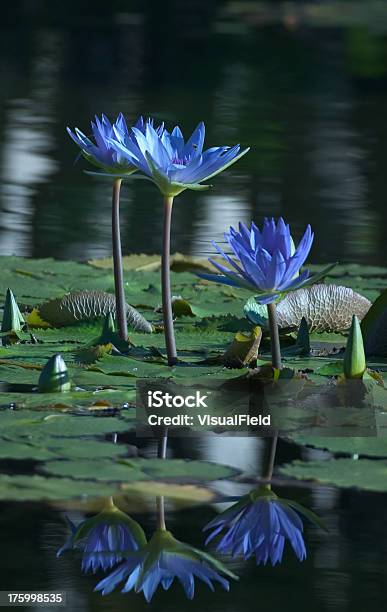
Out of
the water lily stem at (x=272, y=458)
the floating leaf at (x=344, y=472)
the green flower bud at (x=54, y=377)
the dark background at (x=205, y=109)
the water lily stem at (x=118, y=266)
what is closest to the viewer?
the floating leaf at (x=344, y=472)

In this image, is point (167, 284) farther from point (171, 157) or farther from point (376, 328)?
point (376, 328)

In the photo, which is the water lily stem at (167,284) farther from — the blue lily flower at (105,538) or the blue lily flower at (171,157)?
the blue lily flower at (105,538)

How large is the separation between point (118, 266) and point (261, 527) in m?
0.86

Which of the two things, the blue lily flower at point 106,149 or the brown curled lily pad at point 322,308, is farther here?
the brown curled lily pad at point 322,308

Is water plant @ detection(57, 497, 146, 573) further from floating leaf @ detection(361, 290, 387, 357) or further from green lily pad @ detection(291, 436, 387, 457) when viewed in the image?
floating leaf @ detection(361, 290, 387, 357)

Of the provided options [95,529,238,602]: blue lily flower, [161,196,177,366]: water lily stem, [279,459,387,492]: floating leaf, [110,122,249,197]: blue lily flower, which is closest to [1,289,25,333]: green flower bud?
[161,196,177,366]: water lily stem

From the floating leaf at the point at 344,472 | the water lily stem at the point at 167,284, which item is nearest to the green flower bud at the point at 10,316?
the water lily stem at the point at 167,284

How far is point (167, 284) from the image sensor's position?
261 cm

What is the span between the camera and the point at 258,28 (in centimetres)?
1549

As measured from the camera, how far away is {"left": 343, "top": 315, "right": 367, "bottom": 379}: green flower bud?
8.20ft

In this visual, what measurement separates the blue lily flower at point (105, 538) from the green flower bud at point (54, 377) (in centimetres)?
46

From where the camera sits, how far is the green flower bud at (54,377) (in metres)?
2.47

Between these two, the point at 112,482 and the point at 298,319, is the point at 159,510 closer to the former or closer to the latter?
the point at 112,482

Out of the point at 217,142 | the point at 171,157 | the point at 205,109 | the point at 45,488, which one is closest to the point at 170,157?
the point at 171,157
